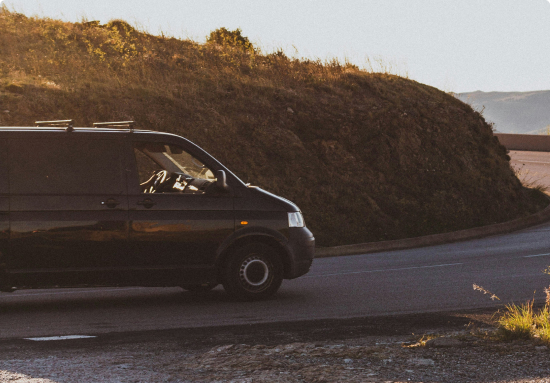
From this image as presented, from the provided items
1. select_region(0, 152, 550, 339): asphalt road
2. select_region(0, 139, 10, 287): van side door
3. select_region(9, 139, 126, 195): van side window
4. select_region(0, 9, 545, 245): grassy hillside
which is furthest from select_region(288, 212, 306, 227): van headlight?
select_region(0, 9, 545, 245): grassy hillside

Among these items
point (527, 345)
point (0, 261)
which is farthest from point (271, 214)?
point (527, 345)

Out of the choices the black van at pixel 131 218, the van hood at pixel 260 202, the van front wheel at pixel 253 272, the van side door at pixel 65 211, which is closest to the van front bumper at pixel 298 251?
the black van at pixel 131 218

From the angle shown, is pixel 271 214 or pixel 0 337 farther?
pixel 271 214

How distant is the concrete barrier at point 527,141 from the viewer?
1703 inches

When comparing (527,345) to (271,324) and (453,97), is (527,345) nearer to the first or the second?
(271,324)

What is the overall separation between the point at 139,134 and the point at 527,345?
5.04m

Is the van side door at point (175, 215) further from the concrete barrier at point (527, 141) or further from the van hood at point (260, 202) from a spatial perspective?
the concrete barrier at point (527, 141)

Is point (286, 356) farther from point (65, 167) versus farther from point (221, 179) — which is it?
point (65, 167)

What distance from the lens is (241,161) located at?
20.2 metres

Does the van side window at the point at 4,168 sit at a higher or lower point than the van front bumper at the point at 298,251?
A: higher

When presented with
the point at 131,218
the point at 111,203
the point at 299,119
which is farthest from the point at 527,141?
the point at 111,203

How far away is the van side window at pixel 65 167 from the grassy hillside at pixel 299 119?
30.9 ft

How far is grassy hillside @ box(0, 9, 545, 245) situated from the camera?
19.5 m

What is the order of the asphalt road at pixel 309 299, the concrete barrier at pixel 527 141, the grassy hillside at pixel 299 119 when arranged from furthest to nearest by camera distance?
the concrete barrier at pixel 527 141
the grassy hillside at pixel 299 119
the asphalt road at pixel 309 299
